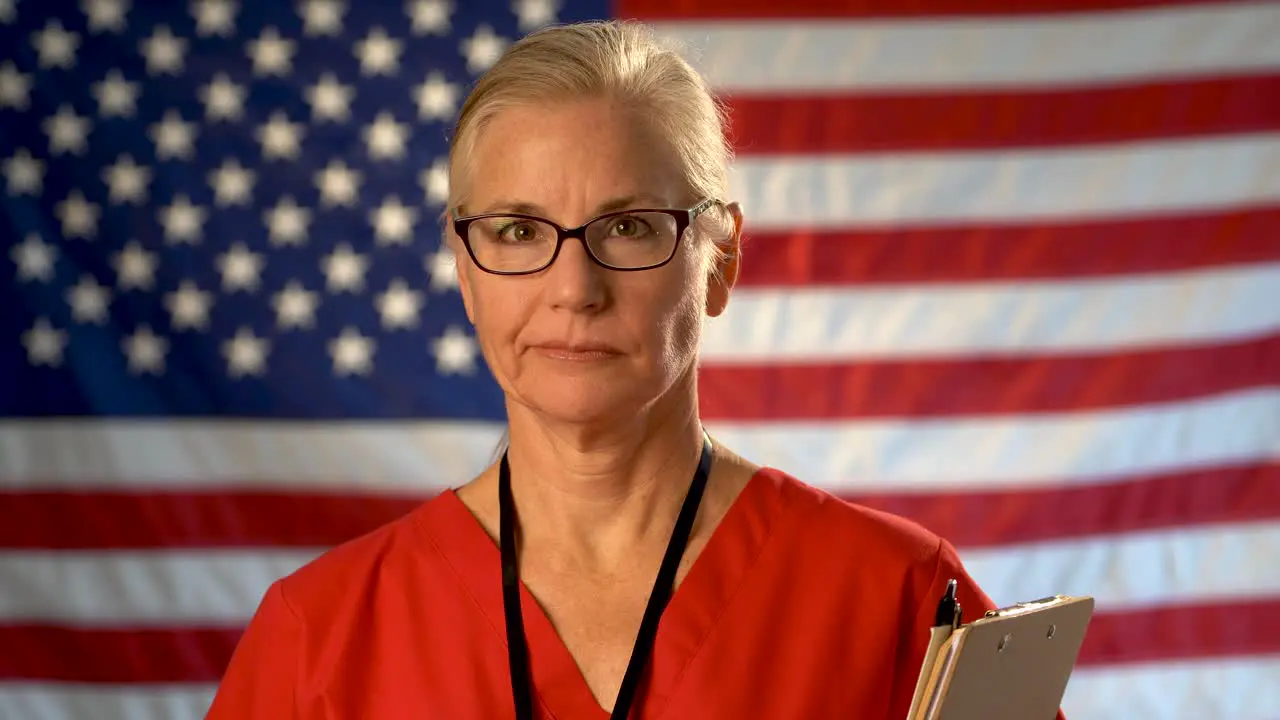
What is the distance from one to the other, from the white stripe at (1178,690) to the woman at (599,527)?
1.76 m

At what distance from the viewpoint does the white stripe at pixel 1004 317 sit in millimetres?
2971

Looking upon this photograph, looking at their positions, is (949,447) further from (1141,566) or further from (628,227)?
(628,227)

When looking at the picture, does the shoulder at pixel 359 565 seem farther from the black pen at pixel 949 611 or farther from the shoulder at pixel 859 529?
the black pen at pixel 949 611

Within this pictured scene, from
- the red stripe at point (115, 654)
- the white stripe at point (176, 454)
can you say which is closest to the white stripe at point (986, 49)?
the white stripe at point (176, 454)

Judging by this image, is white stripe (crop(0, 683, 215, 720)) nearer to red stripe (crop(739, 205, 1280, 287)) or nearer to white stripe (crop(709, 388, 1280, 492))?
white stripe (crop(709, 388, 1280, 492))

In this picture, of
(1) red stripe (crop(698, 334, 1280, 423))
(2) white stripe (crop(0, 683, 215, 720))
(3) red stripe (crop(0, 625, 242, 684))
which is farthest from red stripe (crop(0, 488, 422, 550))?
(1) red stripe (crop(698, 334, 1280, 423))

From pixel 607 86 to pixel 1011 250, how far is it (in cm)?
186

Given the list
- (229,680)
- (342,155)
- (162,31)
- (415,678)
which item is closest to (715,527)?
(415,678)

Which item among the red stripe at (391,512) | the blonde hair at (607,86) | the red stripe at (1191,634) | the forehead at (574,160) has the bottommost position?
the red stripe at (1191,634)

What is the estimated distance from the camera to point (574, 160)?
4.22 feet

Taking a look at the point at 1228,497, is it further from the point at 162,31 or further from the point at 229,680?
the point at 162,31

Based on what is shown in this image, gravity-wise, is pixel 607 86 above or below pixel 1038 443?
above

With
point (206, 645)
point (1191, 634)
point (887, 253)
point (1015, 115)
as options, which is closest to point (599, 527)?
point (887, 253)

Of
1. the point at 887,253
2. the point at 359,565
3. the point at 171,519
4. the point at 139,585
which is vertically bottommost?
the point at 139,585
